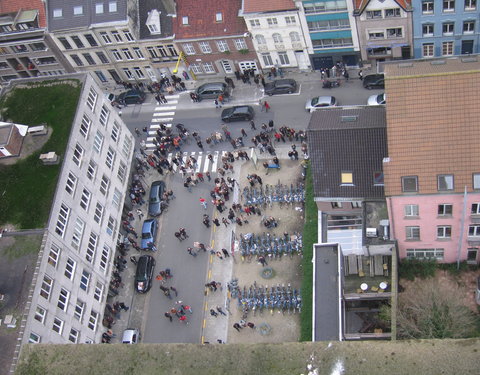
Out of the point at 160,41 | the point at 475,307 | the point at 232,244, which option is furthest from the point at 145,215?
the point at 475,307

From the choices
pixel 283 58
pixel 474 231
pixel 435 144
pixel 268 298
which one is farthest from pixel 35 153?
pixel 474 231

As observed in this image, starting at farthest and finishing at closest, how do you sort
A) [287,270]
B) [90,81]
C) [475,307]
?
[90,81] < [287,270] < [475,307]

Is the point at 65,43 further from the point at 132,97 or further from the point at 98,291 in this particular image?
the point at 98,291

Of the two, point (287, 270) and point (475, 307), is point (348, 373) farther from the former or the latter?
point (287, 270)

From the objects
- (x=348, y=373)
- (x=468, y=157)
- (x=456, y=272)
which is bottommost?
(x=348, y=373)

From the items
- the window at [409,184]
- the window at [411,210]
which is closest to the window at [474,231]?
the window at [411,210]

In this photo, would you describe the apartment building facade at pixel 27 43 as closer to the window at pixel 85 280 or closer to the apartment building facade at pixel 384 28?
the window at pixel 85 280

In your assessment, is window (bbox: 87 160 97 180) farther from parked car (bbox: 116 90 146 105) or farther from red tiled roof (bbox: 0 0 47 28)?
red tiled roof (bbox: 0 0 47 28)
